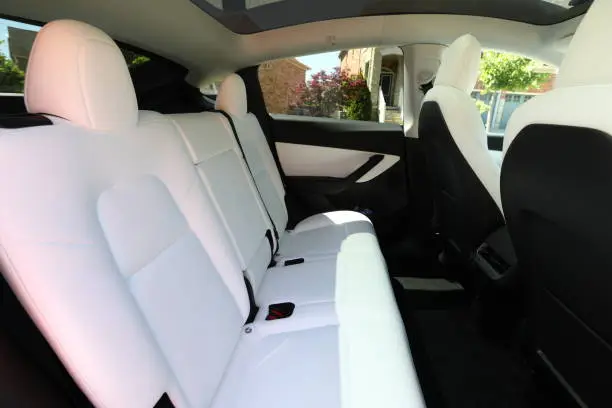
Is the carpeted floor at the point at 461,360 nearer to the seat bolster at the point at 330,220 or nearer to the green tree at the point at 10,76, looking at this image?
the seat bolster at the point at 330,220

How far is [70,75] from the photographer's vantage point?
79 centimetres

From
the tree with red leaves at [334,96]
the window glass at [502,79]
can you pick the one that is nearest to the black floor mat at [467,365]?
the window glass at [502,79]

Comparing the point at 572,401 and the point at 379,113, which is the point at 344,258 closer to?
the point at 572,401

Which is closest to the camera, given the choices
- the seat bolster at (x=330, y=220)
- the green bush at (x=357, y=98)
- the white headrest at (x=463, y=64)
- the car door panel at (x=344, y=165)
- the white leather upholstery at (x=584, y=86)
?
the white leather upholstery at (x=584, y=86)

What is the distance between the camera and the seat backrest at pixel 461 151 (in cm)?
142

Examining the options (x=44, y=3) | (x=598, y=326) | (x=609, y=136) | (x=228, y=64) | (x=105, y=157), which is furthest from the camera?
(x=228, y=64)

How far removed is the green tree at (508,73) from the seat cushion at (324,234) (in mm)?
1069

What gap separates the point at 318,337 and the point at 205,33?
147 centimetres

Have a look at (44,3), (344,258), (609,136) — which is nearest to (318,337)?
(344,258)

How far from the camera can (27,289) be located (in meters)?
0.59

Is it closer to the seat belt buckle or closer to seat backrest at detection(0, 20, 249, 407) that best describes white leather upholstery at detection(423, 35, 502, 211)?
the seat belt buckle

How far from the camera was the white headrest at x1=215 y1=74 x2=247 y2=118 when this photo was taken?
184cm

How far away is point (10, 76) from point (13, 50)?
89 millimetres

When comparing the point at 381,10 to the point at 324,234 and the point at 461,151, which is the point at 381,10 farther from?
the point at 324,234
